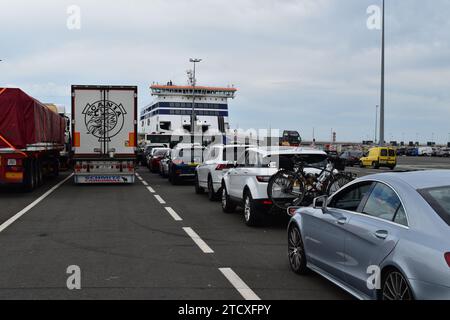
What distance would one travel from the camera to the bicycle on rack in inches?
377

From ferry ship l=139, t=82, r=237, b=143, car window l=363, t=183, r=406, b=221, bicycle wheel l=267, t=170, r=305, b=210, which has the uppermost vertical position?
ferry ship l=139, t=82, r=237, b=143

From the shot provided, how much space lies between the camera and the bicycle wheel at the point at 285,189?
957 cm

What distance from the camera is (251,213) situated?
10.0 meters

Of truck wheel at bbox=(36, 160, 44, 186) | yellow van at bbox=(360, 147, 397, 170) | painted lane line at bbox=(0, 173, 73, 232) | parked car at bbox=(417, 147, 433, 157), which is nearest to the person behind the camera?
painted lane line at bbox=(0, 173, 73, 232)

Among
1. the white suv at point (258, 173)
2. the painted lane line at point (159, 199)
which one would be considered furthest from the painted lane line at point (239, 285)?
the painted lane line at point (159, 199)

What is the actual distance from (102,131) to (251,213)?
10690 millimetres

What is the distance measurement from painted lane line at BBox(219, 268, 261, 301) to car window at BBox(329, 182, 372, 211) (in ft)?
4.14

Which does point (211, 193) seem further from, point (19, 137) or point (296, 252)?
point (296, 252)

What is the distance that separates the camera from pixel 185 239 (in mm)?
8812

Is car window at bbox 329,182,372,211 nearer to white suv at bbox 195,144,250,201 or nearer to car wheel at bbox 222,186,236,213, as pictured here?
car wheel at bbox 222,186,236,213

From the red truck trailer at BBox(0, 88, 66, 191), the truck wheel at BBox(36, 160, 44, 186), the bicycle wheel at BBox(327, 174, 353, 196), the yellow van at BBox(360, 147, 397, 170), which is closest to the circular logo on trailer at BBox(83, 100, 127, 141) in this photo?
the truck wheel at BBox(36, 160, 44, 186)

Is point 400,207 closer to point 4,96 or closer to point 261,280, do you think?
point 261,280

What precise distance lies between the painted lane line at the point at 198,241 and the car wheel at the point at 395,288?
3.79m

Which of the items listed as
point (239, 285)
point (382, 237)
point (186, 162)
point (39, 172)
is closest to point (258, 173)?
point (239, 285)
